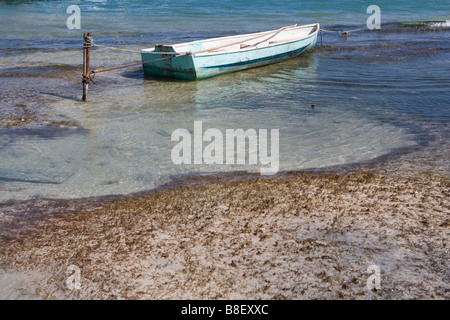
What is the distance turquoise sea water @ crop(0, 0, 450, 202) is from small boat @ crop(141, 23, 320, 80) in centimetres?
28

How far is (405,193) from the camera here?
594cm

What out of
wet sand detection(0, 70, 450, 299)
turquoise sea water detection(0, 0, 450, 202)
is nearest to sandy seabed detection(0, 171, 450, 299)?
wet sand detection(0, 70, 450, 299)

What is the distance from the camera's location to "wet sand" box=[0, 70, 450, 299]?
429cm

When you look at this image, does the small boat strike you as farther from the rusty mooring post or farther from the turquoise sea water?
the rusty mooring post

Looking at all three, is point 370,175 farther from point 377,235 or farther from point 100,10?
point 100,10

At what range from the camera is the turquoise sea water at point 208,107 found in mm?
6969

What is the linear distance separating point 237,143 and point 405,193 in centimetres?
295

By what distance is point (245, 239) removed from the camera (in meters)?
4.99

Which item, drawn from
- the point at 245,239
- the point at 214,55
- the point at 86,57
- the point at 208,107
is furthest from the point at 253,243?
the point at 214,55

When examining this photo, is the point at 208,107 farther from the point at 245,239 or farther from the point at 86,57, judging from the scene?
the point at 245,239

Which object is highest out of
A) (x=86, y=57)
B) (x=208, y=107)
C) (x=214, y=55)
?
(x=214, y=55)

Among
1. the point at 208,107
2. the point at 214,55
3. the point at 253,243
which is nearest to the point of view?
the point at 253,243

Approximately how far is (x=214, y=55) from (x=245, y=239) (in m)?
8.44
